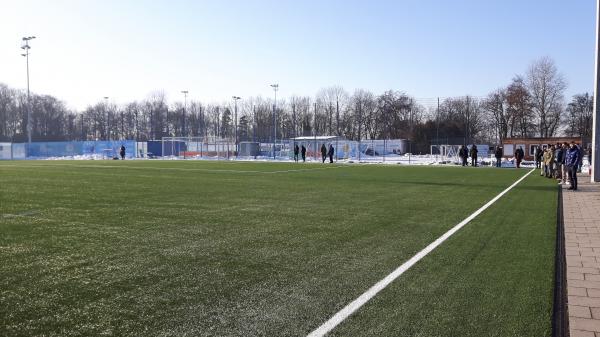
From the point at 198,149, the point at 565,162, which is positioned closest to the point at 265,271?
the point at 565,162

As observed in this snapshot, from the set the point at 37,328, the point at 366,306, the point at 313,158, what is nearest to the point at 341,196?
the point at 366,306

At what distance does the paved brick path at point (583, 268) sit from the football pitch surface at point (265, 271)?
9.0 inches

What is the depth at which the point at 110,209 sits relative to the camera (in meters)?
10.4

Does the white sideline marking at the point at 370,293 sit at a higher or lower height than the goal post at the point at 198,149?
lower

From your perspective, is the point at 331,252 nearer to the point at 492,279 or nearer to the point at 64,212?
the point at 492,279

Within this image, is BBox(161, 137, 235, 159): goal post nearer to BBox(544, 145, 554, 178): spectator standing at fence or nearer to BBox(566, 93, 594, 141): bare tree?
BBox(544, 145, 554, 178): spectator standing at fence

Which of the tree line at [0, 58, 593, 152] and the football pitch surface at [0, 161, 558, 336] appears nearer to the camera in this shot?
the football pitch surface at [0, 161, 558, 336]

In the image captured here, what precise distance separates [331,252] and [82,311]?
3400 millimetres

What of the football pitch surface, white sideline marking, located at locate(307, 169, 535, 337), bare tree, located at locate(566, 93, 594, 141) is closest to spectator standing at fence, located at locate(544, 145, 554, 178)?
the football pitch surface

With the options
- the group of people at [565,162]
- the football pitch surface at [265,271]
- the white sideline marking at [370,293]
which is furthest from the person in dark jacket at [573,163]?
the white sideline marking at [370,293]

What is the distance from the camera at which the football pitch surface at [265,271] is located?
382 cm

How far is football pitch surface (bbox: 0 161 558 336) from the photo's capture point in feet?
12.5

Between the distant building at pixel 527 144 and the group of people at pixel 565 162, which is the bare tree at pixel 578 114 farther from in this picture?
the group of people at pixel 565 162

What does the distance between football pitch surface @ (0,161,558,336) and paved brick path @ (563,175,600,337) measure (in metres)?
0.23
